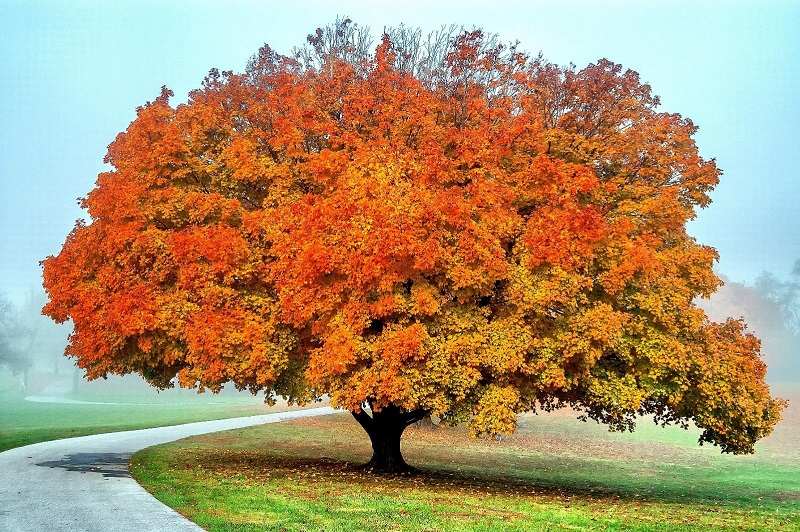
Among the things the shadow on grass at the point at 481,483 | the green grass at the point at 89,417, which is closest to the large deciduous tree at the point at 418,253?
the shadow on grass at the point at 481,483

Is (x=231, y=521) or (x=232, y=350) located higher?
(x=232, y=350)

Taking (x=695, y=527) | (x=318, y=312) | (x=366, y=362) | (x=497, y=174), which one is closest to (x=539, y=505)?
(x=695, y=527)

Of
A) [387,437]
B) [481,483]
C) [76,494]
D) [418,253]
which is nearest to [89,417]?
[387,437]

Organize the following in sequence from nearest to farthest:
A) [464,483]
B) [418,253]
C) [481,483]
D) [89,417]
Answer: [418,253], [464,483], [481,483], [89,417]

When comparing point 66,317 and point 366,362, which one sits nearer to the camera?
point 366,362

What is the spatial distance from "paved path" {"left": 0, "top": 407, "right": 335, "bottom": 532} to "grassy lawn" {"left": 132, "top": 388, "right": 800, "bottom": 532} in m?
0.66

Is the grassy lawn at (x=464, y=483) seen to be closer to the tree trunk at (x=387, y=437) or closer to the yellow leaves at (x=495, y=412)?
the tree trunk at (x=387, y=437)

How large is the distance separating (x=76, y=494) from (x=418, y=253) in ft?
31.8

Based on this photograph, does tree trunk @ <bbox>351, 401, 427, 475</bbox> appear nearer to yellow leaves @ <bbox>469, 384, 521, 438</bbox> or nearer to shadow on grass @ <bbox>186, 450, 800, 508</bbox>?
shadow on grass @ <bbox>186, 450, 800, 508</bbox>

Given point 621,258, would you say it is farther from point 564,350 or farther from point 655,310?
point 564,350

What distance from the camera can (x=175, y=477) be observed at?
19.2 m

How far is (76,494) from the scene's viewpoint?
15.9 metres

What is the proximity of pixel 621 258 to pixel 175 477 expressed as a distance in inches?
527

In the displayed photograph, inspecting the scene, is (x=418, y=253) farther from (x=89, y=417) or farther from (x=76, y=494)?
(x=89, y=417)
